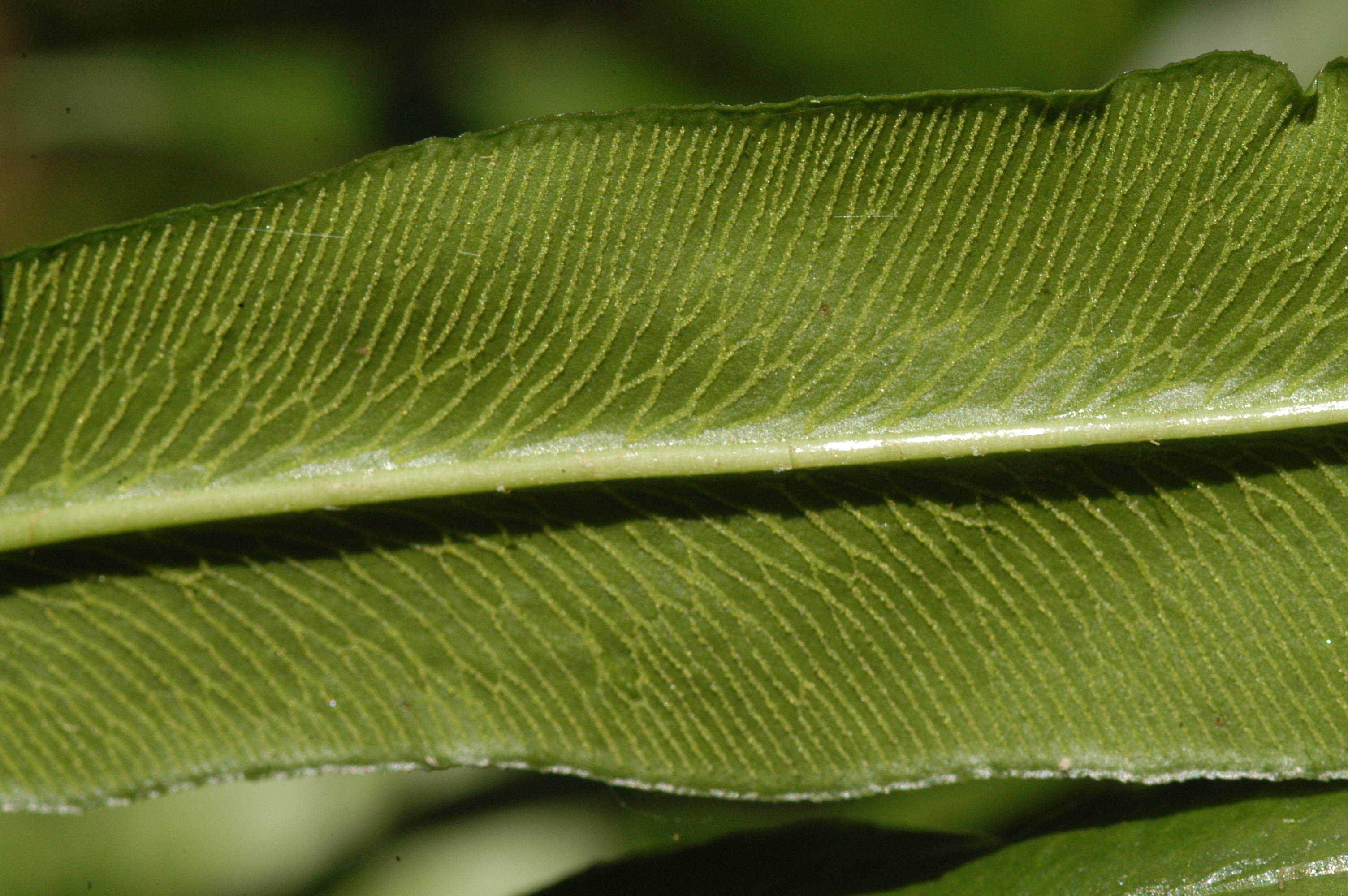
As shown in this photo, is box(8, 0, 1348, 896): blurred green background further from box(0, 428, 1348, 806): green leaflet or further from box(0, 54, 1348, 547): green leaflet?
box(0, 54, 1348, 547): green leaflet

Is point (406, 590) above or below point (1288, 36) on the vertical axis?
below

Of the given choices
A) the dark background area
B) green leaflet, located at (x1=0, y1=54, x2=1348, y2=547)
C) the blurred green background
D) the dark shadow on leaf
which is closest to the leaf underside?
green leaflet, located at (x1=0, y1=54, x2=1348, y2=547)

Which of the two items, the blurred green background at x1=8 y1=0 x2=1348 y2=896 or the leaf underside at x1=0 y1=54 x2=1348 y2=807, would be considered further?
the blurred green background at x1=8 y1=0 x2=1348 y2=896

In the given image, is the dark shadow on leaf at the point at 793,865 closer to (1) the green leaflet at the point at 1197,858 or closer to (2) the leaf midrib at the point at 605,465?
(1) the green leaflet at the point at 1197,858

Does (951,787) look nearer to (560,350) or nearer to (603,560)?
(603,560)

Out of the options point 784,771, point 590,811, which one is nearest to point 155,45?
point 590,811

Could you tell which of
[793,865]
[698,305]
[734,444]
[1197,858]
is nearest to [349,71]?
[698,305]
